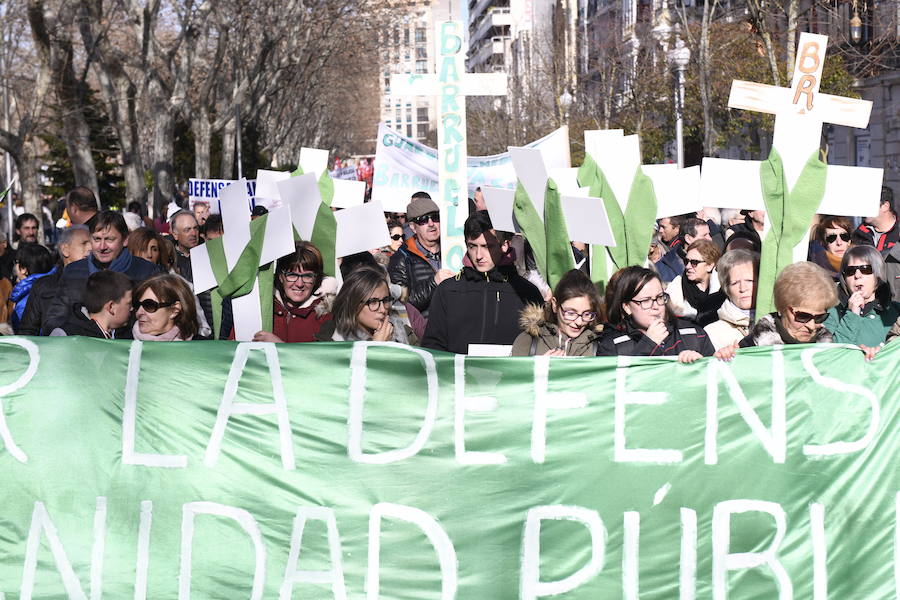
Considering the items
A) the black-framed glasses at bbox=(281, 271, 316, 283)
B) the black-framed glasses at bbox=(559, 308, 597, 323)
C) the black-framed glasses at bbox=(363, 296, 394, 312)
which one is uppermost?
the black-framed glasses at bbox=(281, 271, 316, 283)

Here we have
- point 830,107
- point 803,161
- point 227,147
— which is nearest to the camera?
point 803,161

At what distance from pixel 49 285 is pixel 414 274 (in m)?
2.07

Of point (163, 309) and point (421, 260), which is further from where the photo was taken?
point (421, 260)

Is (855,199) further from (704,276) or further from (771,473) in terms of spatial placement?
(771,473)

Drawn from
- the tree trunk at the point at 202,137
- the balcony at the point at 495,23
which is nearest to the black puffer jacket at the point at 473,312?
the tree trunk at the point at 202,137

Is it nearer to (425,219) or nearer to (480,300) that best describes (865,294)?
(480,300)

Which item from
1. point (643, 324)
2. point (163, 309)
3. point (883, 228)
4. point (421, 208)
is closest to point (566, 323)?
point (643, 324)

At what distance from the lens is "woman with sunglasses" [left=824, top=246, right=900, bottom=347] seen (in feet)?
18.6

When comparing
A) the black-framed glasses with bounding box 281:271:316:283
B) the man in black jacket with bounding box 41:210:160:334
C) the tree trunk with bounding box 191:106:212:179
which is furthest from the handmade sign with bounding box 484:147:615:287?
the tree trunk with bounding box 191:106:212:179

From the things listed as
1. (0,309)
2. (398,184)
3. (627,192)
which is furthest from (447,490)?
(398,184)

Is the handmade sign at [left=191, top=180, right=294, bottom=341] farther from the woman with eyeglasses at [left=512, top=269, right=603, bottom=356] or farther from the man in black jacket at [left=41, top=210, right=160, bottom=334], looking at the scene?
the woman with eyeglasses at [left=512, top=269, right=603, bottom=356]

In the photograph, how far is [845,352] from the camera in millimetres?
4645

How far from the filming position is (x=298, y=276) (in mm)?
A: 6074

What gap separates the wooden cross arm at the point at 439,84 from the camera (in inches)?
390
